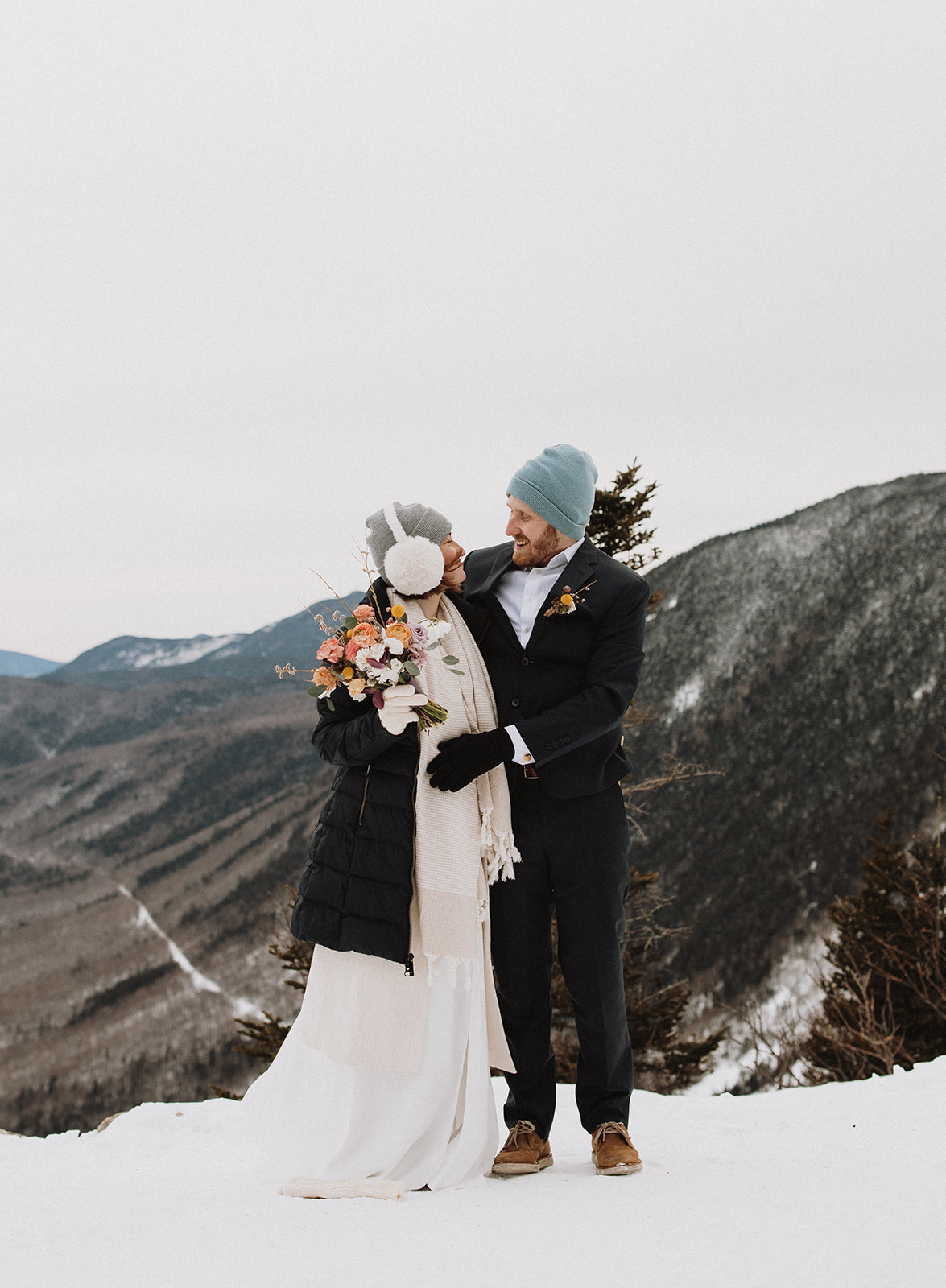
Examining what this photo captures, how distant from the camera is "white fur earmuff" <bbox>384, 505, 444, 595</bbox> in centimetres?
308

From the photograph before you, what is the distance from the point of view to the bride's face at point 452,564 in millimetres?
3305

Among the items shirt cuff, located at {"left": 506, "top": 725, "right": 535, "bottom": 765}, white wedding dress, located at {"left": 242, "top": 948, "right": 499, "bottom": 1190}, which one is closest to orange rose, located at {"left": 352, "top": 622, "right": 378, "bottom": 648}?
shirt cuff, located at {"left": 506, "top": 725, "right": 535, "bottom": 765}

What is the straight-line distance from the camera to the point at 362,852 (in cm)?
311

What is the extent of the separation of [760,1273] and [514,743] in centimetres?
159

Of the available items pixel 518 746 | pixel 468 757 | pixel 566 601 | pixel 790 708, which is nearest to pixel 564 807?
pixel 518 746

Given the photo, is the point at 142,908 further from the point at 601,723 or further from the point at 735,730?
the point at 601,723

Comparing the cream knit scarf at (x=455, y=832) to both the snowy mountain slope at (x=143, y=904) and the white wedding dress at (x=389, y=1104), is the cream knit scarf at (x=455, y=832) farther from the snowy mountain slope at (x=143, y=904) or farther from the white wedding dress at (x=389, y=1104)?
the snowy mountain slope at (x=143, y=904)

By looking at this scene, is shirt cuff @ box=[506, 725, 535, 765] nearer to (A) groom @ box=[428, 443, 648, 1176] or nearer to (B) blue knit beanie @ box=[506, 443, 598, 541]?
(A) groom @ box=[428, 443, 648, 1176]

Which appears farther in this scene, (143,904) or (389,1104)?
(143,904)

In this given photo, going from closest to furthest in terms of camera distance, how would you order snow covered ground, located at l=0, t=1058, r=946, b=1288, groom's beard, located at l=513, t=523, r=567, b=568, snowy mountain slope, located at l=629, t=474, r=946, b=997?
snow covered ground, located at l=0, t=1058, r=946, b=1288 → groom's beard, located at l=513, t=523, r=567, b=568 → snowy mountain slope, located at l=629, t=474, r=946, b=997

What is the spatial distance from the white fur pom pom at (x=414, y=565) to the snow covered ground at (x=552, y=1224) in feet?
6.35

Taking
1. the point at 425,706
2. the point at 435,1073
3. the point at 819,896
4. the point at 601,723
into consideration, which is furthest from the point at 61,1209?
the point at 819,896

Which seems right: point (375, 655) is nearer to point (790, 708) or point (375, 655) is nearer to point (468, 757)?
point (468, 757)

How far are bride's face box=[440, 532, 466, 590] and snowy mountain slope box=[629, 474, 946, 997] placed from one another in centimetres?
2161
